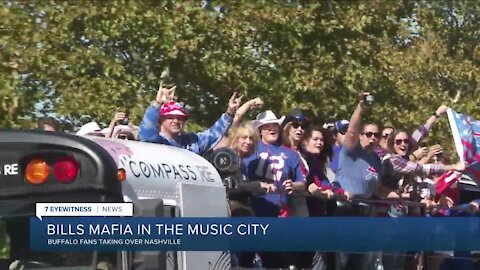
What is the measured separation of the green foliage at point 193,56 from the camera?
12753mm

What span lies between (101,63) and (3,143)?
791 centimetres

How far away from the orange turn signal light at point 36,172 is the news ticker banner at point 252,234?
178 millimetres

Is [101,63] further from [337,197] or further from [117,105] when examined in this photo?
[337,197]

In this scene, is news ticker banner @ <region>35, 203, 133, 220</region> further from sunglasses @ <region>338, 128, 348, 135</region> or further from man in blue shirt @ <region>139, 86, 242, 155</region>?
sunglasses @ <region>338, 128, 348, 135</region>

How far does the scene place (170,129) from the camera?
8289mm

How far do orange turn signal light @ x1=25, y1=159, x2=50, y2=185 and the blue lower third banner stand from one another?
0.59 feet

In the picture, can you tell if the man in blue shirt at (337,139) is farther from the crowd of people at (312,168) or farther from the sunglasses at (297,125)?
the sunglasses at (297,125)

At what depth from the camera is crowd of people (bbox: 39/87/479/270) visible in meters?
8.05

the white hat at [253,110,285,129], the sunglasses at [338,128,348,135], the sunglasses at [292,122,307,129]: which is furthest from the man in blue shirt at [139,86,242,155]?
the sunglasses at [338,128,348,135]

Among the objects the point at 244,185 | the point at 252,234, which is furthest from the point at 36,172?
the point at 244,185

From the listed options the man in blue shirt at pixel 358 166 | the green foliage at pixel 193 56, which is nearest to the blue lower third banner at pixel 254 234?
the man in blue shirt at pixel 358 166

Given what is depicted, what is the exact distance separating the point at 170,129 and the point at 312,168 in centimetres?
125

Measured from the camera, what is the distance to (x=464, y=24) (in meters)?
30.6

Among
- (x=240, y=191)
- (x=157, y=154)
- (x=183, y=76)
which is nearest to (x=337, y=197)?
(x=240, y=191)
